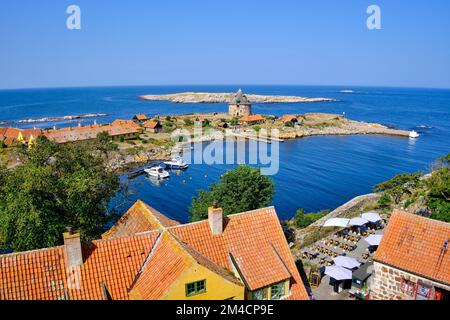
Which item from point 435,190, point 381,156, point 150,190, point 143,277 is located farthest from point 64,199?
point 381,156

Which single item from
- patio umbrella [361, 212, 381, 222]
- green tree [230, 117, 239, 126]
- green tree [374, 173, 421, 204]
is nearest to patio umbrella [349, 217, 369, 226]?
patio umbrella [361, 212, 381, 222]

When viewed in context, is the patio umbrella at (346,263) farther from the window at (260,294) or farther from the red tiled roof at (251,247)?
the window at (260,294)

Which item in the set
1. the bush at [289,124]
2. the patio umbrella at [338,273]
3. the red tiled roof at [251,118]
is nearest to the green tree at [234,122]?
the red tiled roof at [251,118]

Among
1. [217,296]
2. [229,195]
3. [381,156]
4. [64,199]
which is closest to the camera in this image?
[217,296]

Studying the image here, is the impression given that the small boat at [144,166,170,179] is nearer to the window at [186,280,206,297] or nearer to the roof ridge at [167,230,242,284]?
the roof ridge at [167,230,242,284]

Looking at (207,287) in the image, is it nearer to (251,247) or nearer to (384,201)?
(251,247)
